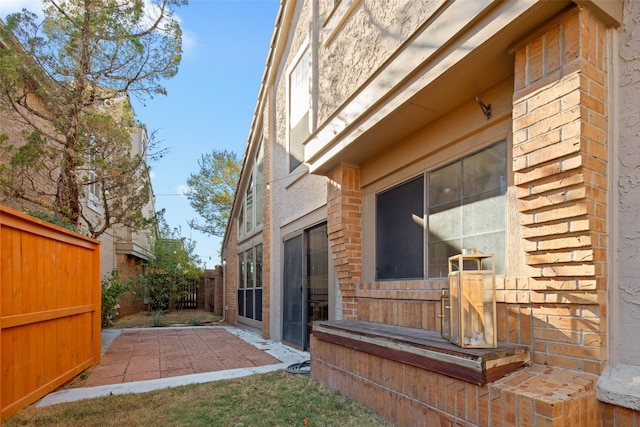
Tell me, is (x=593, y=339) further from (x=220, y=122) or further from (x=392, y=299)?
(x=220, y=122)

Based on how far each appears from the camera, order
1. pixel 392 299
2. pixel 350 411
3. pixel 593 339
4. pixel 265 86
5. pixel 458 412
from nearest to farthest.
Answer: pixel 593 339
pixel 458 412
pixel 350 411
pixel 392 299
pixel 265 86

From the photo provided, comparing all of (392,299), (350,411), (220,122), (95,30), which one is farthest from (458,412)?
(220,122)

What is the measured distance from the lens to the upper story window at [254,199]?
998 cm

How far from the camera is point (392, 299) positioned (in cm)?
386

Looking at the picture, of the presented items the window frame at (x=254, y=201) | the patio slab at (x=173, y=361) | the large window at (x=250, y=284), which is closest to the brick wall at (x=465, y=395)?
the patio slab at (x=173, y=361)

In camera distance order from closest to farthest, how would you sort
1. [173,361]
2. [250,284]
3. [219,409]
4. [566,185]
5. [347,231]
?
1. [566,185]
2. [219,409]
3. [347,231]
4. [173,361]
5. [250,284]

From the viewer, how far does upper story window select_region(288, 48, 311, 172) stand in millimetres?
7052

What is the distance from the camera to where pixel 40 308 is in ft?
13.9

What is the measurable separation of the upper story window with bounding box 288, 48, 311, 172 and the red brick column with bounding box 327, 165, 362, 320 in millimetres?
2476

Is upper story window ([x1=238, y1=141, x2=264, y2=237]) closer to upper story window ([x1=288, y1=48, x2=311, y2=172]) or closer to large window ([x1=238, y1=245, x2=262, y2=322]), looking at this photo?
large window ([x1=238, y1=245, x2=262, y2=322])

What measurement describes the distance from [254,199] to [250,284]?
232 cm

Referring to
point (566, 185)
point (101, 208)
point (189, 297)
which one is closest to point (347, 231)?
point (566, 185)

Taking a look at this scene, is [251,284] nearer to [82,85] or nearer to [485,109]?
[82,85]

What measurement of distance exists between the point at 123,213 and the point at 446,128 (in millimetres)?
7345
